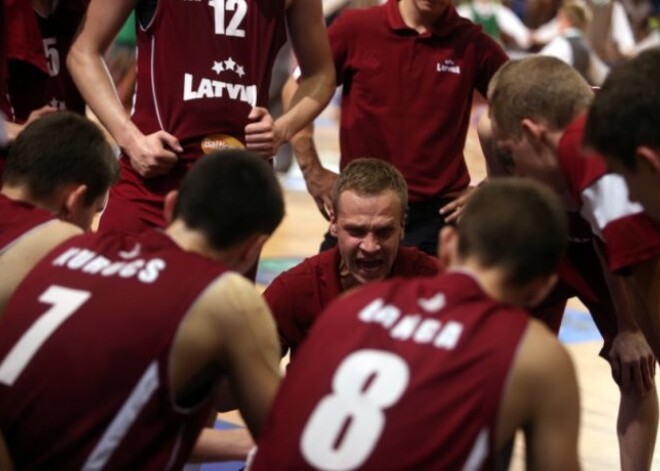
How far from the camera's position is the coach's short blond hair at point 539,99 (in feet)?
10.9

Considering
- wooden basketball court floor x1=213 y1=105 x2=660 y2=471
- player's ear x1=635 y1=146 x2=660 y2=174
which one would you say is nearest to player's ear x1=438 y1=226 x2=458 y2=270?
player's ear x1=635 y1=146 x2=660 y2=174

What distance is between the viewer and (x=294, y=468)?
244 centimetres

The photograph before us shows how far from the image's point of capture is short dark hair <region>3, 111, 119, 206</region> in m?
3.14

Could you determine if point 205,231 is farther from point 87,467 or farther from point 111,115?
point 111,115

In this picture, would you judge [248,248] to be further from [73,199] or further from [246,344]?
[73,199]

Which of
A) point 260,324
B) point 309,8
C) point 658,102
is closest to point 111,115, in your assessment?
point 309,8

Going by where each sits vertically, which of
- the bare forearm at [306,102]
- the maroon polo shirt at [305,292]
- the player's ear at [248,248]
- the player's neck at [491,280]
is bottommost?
the maroon polo shirt at [305,292]

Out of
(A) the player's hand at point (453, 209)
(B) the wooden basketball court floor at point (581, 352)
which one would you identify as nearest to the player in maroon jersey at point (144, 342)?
(B) the wooden basketball court floor at point (581, 352)

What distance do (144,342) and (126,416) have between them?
0.48ft

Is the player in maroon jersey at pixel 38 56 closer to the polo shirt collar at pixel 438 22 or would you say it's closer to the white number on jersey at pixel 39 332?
the polo shirt collar at pixel 438 22

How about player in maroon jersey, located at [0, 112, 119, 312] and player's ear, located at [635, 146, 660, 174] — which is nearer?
player's ear, located at [635, 146, 660, 174]

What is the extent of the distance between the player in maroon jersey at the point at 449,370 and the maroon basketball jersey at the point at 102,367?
229mm

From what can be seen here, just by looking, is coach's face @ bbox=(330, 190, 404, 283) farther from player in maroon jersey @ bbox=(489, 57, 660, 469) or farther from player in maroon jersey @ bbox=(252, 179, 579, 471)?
player in maroon jersey @ bbox=(252, 179, 579, 471)

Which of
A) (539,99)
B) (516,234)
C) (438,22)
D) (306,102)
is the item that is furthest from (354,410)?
(438,22)
